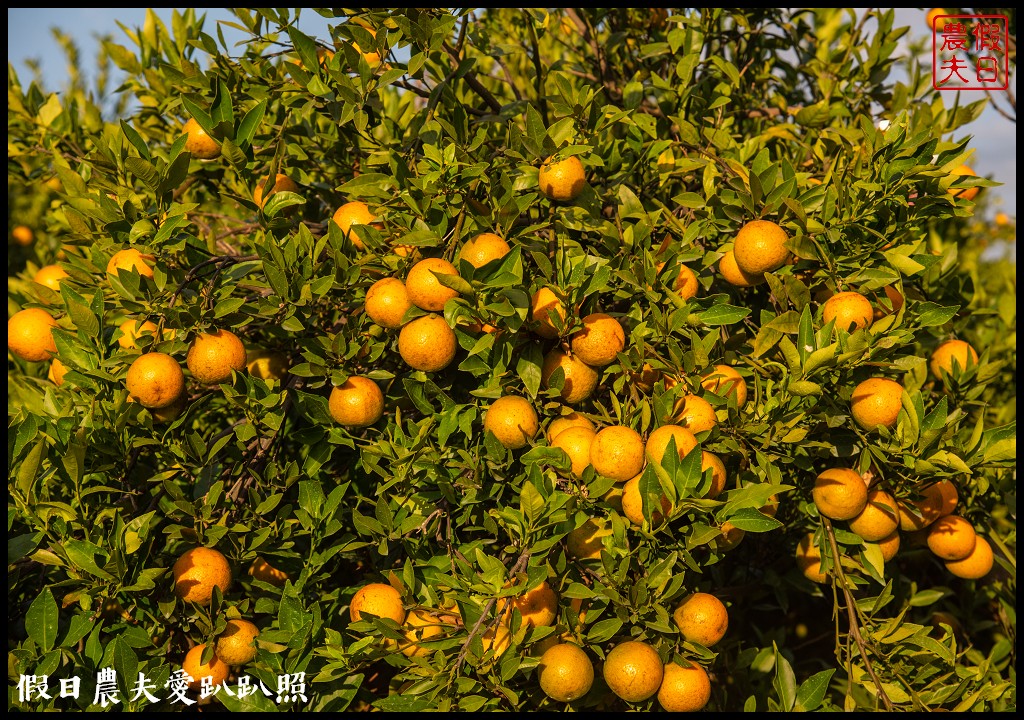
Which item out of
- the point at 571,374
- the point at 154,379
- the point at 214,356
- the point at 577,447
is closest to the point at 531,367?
the point at 571,374

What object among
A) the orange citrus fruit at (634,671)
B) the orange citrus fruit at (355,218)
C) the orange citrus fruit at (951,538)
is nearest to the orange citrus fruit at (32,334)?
the orange citrus fruit at (355,218)

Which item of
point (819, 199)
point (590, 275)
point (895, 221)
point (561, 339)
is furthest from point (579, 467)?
point (895, 221)

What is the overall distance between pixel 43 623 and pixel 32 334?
0.77 m

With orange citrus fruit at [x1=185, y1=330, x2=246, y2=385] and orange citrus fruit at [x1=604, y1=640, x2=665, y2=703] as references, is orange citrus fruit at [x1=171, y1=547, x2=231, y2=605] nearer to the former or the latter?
orange citrus fruit at [x1=185, y1=330, x2=246, y2=385]

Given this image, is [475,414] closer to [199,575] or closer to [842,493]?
[199,575]

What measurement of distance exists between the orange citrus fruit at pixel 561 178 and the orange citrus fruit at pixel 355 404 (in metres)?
0.59

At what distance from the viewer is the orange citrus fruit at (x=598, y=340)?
152 cm

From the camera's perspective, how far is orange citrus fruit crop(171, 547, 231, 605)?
1.50 m

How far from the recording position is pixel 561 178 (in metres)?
1.61

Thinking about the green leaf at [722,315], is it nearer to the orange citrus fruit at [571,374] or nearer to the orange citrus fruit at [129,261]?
the orange citrus fruit at [571,374]

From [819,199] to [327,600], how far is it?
1478 mm

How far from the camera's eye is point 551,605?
5.02 feet

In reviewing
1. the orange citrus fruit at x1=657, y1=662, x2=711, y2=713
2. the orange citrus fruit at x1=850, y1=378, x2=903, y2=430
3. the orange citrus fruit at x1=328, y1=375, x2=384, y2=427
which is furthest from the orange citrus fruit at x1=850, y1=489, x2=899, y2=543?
the orange citrus fruit at x1=328, y1=375, x2=384, y2=427

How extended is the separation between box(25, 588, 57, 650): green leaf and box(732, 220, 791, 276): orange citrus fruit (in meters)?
1.60
